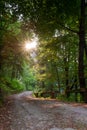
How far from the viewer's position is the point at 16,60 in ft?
50.3

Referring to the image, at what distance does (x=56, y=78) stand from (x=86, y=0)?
11049mm

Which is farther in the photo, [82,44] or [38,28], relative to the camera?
[82,44]

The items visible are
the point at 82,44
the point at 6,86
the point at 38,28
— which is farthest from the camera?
the point at 82,44

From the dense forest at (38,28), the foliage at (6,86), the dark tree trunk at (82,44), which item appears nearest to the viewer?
the dense forest at (38,28)

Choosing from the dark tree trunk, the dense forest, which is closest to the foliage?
the dense forest

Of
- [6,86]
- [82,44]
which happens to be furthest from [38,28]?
[6,86]

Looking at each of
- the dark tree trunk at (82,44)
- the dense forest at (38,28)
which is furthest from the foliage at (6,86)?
the dark tree trunk at (82,44)

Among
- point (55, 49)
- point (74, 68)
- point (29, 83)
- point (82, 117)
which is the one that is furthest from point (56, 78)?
point (29, 83)

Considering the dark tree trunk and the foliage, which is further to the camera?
the dark tree trunk

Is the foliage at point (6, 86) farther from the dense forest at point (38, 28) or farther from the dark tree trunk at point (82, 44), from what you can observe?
the dark tree trunk at point (82, 44)

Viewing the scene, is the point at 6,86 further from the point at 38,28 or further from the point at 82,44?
the point at 82,44

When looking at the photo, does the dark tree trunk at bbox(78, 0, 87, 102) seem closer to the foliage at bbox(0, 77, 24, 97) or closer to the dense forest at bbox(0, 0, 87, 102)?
the dense forest at bbox(0, 0, 87, 102)

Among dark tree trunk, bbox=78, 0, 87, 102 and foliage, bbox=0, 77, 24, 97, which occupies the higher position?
dark tree trunk, bbox=78, 0, 87, 102

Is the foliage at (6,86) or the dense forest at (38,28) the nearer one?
the dense forest at (38,28)
